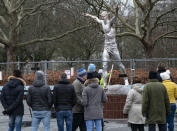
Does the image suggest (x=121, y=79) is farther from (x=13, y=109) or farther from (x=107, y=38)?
(x=13, y=109)

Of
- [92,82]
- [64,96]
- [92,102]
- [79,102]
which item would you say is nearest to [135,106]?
[92,102]

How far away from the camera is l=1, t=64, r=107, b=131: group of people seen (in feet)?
23.5

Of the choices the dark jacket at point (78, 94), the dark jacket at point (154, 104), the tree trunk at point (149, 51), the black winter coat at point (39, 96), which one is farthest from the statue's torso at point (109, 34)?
the tree trunk at point (149, 51)

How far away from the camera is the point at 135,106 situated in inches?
282

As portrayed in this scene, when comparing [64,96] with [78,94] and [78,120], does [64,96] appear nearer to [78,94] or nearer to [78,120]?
[78,94]

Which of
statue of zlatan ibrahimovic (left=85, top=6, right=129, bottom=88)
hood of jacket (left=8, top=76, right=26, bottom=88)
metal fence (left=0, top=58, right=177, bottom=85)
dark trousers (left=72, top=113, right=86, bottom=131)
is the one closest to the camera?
hood of jacket (left=8, top=76, right=26, bottom=88)

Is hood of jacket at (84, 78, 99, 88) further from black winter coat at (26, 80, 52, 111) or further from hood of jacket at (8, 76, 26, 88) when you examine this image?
hood of jacket at (8, 76, 26, 88)

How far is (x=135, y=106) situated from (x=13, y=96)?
116 inches

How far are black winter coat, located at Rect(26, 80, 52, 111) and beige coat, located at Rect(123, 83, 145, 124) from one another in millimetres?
1858

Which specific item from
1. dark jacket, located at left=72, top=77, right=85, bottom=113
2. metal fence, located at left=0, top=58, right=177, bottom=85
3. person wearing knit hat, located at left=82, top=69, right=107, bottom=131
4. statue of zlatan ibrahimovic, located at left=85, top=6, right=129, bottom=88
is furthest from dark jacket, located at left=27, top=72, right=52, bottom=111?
statue of zlatan ibrahimovic, located at left=85, top=6, right=129, bottom=88

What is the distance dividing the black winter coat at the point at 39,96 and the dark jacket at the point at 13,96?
0.29m

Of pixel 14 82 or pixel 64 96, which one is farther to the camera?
pixel 14 82

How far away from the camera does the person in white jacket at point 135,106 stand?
23.4 ft

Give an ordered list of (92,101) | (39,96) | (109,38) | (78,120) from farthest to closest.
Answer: (109,38) → (78,120) → (39,96) → (92,101)
